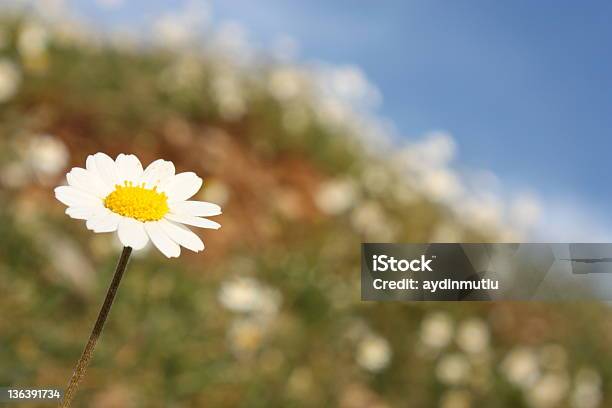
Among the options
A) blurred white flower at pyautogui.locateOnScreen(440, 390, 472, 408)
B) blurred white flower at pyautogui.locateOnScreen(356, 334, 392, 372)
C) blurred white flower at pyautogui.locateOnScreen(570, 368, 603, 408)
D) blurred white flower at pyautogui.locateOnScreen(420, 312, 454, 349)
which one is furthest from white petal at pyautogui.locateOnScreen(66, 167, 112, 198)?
blurred white flower at pyautogui.locateOnScreen(570, 368, 603, 408)

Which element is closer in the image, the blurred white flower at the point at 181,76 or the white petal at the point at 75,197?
the white petal at the point at 75,197

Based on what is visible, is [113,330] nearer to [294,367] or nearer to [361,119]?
[294,367]

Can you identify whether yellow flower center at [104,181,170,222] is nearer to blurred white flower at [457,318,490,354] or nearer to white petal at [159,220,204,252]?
white petal at [159,220,204,252]

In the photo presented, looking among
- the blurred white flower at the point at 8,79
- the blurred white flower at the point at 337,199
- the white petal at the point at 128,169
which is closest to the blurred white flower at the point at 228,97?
the blurred white flower at the point at 337,199

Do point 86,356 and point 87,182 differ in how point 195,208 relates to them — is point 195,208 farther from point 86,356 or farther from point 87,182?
point 86,356

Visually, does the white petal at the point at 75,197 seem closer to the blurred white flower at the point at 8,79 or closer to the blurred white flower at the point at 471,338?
the blurred white flower at the point at 8,79

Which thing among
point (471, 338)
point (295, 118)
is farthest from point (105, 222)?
point (295, 118)

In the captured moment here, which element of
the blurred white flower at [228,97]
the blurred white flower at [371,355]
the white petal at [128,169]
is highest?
the blurred white flower at [228,97]
